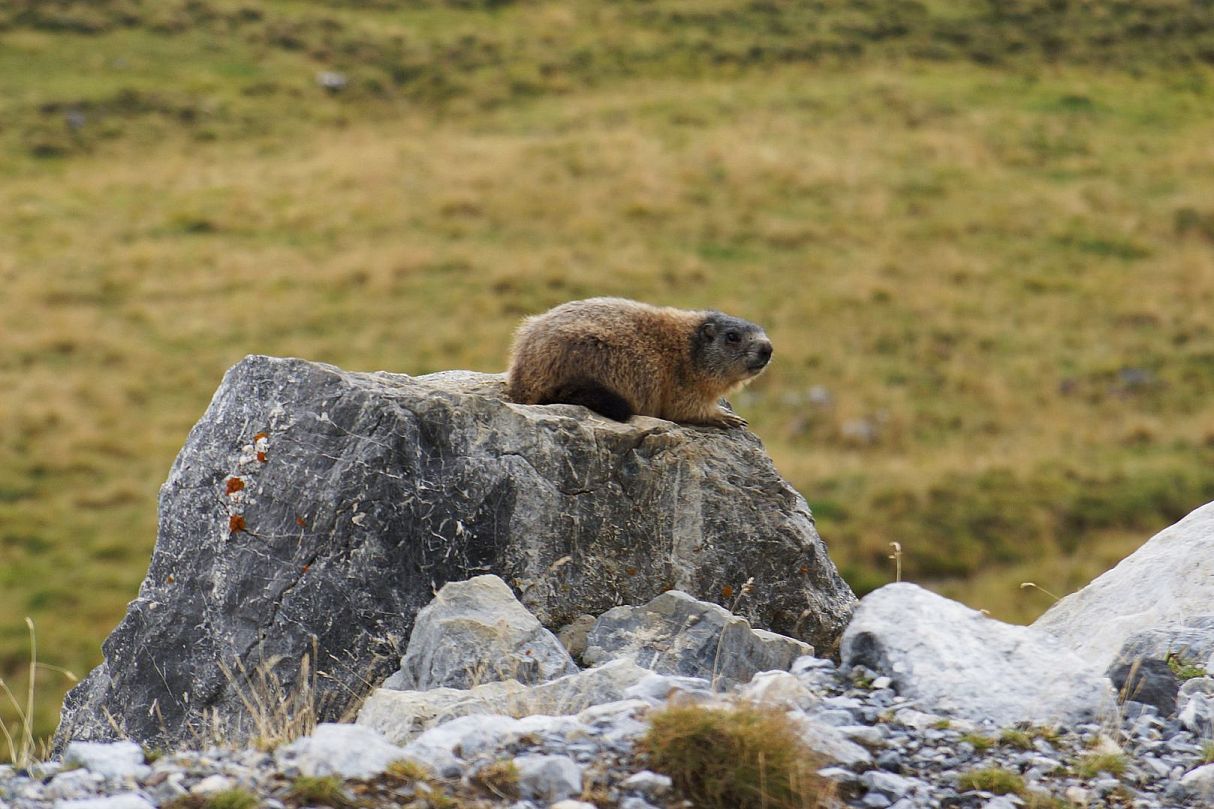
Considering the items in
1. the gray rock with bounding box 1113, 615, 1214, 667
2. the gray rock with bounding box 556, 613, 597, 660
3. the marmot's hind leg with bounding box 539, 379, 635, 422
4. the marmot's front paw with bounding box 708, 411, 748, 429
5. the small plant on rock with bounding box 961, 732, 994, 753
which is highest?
the marmot's hind leg with bounding box 539, 379, 635, 422

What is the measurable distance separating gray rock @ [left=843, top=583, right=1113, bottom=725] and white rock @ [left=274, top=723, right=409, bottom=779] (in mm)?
3134

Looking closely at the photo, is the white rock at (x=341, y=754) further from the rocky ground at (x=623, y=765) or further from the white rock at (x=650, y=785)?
the white rock at (x=650, y=785)

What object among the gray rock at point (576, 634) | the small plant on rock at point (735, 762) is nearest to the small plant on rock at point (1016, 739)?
the small plant on rock at point (735, 762)

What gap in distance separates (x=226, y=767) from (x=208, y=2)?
188 ft

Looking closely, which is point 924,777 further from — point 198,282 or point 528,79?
point 528,79

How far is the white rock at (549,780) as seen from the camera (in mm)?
5680

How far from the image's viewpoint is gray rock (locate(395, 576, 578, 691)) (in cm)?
794

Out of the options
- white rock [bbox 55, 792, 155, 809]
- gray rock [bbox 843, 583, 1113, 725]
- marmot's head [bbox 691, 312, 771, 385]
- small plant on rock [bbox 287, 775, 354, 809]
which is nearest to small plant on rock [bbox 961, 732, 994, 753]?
gray rock [bbox 843, 583, 1113, 725]

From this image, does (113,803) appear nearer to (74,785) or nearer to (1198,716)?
(74,785)

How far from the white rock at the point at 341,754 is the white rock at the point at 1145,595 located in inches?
194

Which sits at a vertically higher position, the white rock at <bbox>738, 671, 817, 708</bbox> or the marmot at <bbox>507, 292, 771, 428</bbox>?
the marmot at <bbox>507, 292, 771, 428</bbox>

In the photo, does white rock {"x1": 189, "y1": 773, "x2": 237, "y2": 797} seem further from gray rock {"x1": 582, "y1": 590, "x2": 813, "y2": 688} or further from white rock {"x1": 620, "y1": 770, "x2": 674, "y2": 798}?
gray rock {"x1": 582, "y1": 590, "x2": 813, "y2": 688}

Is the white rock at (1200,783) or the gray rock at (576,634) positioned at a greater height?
the white rock at (1200,783)

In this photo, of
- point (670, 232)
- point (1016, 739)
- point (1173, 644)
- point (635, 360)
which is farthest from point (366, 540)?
point (670, 232)
